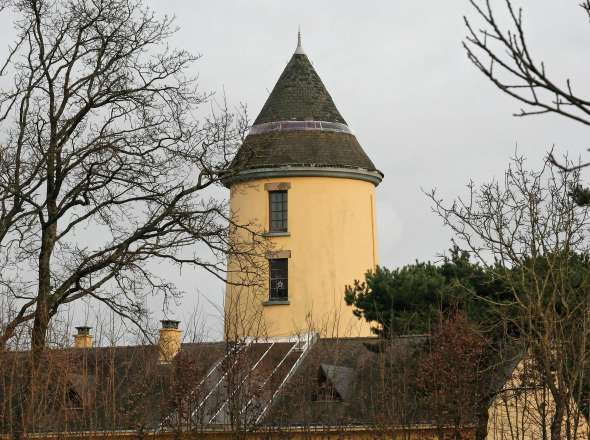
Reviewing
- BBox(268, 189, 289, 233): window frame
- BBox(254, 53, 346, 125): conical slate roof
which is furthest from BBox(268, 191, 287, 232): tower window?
BBox(254, 53, 346, 125): conical slate roof

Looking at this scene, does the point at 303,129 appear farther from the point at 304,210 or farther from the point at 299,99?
the point at 304,210

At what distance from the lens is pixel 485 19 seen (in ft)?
20.1

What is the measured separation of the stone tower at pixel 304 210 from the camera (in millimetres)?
37594

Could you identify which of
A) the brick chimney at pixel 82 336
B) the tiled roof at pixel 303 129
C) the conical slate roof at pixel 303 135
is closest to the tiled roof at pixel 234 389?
the brick chimney at pixel 82 336

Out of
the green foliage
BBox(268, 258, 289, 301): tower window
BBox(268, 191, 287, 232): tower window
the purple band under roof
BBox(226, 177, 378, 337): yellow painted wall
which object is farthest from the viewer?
the purple band under roof

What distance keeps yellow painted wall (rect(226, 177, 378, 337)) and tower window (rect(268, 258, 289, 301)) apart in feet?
0.62

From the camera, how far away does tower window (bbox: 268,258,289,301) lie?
37906 millimetres

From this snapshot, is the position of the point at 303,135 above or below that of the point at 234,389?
above

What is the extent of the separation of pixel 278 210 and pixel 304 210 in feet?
2.99

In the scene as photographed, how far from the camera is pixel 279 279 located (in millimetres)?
38188

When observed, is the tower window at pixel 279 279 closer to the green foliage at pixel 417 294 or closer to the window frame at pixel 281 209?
the window frame at pixel 281 209

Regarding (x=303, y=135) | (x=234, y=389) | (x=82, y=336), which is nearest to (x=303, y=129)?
(x=303, y=135)

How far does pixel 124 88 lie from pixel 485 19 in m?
18.8

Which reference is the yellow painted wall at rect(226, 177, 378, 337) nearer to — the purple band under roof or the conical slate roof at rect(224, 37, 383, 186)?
the conical slate roof at rect(224, 37, 383, 186)
